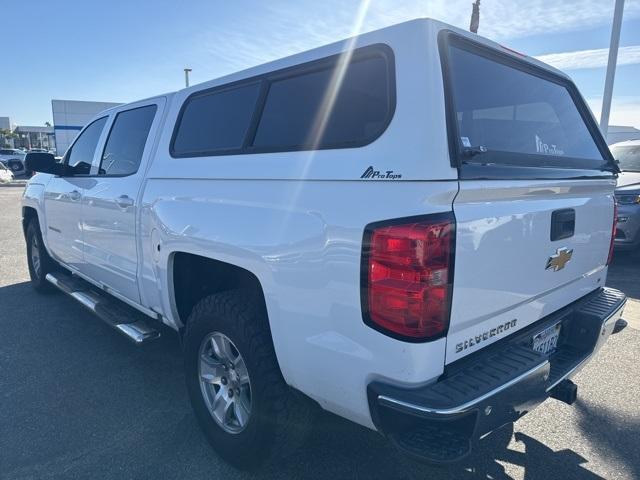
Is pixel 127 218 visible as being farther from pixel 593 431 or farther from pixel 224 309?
pixel 593 431

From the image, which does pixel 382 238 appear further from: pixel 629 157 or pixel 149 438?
pixel 629 157

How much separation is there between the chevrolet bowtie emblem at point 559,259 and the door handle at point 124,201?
261 centimetres

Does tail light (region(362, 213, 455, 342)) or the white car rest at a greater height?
tail light (region(362, 213, 455, 342))

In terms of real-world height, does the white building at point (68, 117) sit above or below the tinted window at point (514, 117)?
above

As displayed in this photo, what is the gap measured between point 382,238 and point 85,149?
379cm

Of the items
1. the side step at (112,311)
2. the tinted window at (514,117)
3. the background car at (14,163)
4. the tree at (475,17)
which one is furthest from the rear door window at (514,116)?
the background car at (14,163)

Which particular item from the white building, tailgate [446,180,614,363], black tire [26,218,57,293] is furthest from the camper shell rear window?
the white building

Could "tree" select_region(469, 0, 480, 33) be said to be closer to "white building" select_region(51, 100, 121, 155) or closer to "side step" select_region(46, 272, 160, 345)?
"side step" select_region(46, 272, 160, 345)

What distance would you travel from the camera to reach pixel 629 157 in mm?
8195

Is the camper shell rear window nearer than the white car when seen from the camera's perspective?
Yes

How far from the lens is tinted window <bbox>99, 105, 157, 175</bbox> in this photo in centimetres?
348

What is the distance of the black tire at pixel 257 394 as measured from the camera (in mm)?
2256

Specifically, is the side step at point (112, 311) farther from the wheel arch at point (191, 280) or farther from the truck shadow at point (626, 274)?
the truck shadow at point (626, 274)

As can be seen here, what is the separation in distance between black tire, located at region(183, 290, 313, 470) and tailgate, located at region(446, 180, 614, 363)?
2.75 feet
